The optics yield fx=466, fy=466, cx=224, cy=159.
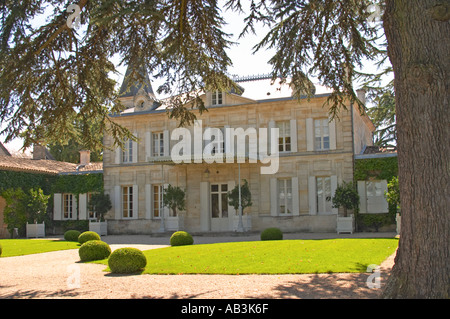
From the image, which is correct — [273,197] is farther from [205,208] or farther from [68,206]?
[68,206]

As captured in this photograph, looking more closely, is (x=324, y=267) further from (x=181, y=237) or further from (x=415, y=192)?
(x=181, y=237)

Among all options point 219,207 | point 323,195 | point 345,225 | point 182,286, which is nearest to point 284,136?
point 323,195

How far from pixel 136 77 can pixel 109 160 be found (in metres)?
14.3

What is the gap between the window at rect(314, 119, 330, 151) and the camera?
19.9 metres

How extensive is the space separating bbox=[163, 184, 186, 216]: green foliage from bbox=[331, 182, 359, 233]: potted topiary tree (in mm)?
6605

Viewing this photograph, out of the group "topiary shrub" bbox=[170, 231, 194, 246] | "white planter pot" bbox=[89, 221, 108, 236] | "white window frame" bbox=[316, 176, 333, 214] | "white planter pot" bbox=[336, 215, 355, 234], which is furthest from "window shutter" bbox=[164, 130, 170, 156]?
"white planter pot" bbox=[336, 215, 355, 234]

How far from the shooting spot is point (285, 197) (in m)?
20.2

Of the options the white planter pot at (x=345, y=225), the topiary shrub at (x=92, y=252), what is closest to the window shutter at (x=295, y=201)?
the white planter pot at (x=345, y=225)

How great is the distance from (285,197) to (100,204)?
8.76 meters

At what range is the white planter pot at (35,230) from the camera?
72.2 feet

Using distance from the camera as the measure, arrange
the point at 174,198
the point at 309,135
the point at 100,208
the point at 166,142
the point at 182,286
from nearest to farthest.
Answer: the point at 182,286 → the point at 309,135 → the point at 174,198 → the point at 100,208 → the point at 166,142

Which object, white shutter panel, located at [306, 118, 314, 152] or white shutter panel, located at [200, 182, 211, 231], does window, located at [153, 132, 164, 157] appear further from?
white shutter panel, located at [306, 118, 314, 152]
